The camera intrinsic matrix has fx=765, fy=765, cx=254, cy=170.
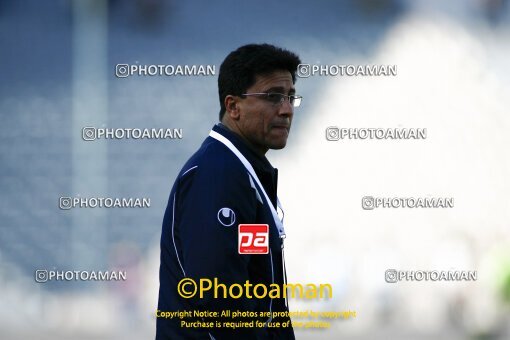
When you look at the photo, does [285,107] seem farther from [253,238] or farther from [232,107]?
[253,238]

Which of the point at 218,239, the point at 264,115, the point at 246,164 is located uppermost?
the point at 264,115

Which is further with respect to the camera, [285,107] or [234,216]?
[285,107]

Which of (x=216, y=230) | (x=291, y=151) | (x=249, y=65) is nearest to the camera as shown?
(x=216, y=230)

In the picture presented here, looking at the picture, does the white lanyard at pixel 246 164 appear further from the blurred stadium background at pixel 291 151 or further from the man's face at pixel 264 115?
the blurred stadium background at pixel 291 151

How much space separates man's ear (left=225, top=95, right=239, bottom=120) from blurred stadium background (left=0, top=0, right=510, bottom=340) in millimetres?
1043

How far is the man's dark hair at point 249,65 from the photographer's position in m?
2.46

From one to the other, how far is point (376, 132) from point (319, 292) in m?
0.77

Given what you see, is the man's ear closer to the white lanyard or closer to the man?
the man

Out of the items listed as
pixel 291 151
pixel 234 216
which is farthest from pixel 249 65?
pixel 291 151

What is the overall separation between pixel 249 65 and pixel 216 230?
1.97 feet

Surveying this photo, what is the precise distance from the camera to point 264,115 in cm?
248

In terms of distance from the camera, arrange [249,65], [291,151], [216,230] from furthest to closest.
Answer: [291,151], [249,65], [216,230]

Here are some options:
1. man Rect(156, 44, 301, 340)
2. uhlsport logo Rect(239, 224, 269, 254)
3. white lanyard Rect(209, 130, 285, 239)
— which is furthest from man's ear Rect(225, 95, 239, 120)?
uhlsport logo Rect(239, 224, 269, 254)

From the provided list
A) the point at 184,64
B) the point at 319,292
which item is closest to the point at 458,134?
the point at 319,292
